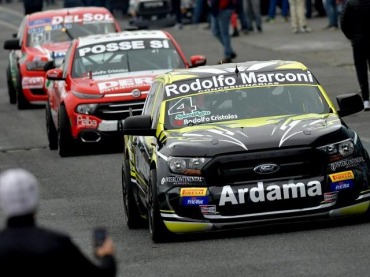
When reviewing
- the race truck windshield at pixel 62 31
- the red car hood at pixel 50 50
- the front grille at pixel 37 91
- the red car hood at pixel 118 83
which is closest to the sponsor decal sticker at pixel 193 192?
the red car hood at pixel 118 83

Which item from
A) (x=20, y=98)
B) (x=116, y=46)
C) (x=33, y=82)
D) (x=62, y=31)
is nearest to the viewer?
(x=116, y=46)

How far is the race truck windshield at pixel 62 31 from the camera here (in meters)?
25.2

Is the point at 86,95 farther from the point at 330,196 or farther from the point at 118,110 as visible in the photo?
the point at 330,196

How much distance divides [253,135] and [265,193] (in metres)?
0.54

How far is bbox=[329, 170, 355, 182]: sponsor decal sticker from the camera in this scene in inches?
Result: 450

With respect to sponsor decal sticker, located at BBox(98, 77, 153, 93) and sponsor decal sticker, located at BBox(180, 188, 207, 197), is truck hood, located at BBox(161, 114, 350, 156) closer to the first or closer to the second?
sponsor decal sticker, located at BBox(180, 188, 207, 197)

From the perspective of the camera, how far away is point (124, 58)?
20016mm

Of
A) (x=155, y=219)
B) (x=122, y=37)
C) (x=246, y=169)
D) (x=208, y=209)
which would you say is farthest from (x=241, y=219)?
(x=122, y=37)

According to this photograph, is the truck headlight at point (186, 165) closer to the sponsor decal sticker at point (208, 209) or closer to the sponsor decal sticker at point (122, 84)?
the sponsor decal sticker at point (208, 209)

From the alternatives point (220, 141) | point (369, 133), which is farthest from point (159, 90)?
point (369, 133)

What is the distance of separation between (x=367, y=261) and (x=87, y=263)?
13.1 feet

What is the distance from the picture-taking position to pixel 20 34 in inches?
1051

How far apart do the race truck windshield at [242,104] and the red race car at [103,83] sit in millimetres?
6237

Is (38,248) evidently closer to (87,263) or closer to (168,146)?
(87,263)
